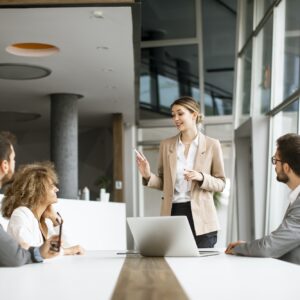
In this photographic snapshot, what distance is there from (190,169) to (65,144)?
6902 mm

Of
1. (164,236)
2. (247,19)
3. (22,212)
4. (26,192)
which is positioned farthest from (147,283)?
(247,19)

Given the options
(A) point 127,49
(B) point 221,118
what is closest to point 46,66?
(A) point 127,49

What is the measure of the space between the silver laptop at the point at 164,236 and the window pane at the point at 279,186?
5420mm

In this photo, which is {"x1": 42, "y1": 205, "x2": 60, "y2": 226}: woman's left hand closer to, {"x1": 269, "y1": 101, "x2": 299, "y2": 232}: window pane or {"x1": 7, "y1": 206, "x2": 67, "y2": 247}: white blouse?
{"x1": 7, "y1": 206, "x2": 67, "y2": 247}: white blouse

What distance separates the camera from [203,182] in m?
3.66

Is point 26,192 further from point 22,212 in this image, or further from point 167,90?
point 167,90

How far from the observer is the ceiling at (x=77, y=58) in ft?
20.3

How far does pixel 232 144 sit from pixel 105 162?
3.18 meters

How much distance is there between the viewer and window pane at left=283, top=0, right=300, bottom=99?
752cm

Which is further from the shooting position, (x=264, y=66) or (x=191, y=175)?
(x=264, y=66)

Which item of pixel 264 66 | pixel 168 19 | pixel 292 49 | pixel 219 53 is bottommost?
pixel 292 49

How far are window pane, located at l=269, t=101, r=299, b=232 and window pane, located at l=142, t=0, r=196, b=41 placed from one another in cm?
489

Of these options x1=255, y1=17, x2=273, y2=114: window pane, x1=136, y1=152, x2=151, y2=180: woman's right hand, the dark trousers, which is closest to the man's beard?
the dark trousers

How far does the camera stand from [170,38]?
13719 mm
